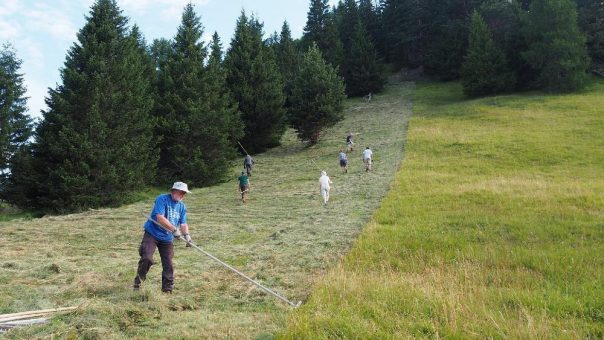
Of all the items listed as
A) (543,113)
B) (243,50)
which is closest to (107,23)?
(243,50)

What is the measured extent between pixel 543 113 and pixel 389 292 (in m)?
41.0

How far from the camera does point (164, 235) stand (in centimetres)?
802

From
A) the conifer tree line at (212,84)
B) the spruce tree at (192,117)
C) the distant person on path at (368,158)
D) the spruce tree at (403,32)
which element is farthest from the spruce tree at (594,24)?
the spruce tree at (192,117)

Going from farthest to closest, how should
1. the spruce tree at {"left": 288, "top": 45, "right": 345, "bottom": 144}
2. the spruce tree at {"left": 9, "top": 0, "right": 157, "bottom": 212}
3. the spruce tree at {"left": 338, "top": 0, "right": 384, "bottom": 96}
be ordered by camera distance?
the spruce tree at {"left": 338, "top": 0, "right": 384, "bottom": 96} → the spruce tree at {"left": 288, "top": 45, "right": 345, "bottom": 144} → the spruce tree at {"left": 9, "top": 0, "right": 157, "bottom": 212}

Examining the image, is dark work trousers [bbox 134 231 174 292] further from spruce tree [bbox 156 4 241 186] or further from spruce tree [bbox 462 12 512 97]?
spruce tree [bbox 462 12 512 97]

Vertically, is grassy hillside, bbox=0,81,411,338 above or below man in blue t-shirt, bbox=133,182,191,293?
below

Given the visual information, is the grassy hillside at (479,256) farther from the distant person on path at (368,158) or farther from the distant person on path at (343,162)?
the distant person on path at (343,162)

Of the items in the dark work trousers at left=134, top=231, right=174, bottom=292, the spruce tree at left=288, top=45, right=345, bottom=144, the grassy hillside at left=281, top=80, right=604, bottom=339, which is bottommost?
the grassy hillside at left=281, top=80, right=604, bottom=339

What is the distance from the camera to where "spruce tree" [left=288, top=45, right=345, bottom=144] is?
40.1 meters

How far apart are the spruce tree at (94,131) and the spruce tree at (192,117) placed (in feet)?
9.08

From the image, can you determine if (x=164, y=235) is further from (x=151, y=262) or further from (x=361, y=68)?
(x=361, y=68)

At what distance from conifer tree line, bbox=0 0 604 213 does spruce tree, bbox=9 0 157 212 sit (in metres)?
0.07

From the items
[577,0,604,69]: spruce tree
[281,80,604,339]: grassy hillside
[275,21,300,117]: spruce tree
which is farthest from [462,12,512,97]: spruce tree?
[275,21,300,117]: spruce tree

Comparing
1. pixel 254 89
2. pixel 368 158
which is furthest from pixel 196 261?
pixel 254 89
